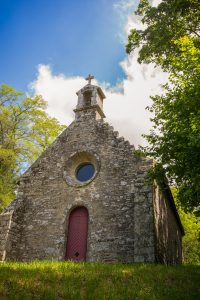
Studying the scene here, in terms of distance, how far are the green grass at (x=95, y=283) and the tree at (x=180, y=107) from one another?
2881mm

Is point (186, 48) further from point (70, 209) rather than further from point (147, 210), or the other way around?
point (70, 209)

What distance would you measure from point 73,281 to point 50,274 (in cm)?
71

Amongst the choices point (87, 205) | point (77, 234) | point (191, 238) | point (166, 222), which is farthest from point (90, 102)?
point (191, 238)

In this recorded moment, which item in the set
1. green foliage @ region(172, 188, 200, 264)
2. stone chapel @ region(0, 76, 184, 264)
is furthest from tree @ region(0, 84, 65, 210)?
green foliage @ region(172, 188, 200, 264)

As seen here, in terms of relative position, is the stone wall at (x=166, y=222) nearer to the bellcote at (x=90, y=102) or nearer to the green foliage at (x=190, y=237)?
the bellcote at (x=90, y=102)

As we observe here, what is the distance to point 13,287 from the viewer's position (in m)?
6.27

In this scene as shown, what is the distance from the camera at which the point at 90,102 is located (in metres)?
17.8

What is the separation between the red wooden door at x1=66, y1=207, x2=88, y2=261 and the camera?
1352 centimetres

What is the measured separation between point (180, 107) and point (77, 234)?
7.73 meters

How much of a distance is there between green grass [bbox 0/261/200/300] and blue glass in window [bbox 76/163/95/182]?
6635 millimetres

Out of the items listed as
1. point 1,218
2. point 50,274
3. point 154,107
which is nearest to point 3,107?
point 1,218

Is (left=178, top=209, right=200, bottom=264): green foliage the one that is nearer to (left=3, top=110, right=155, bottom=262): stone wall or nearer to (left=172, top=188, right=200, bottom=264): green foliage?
(left=172, top=188, right=200, bottom=264): green foliage

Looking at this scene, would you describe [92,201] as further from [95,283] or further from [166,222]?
[95,283]

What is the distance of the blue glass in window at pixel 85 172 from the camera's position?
15375mm
